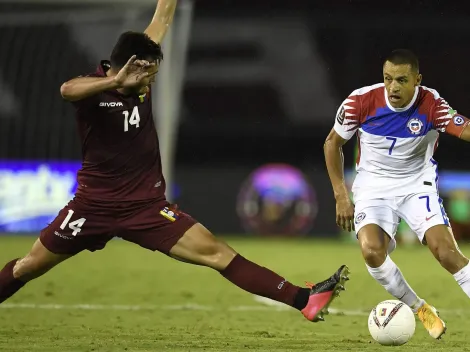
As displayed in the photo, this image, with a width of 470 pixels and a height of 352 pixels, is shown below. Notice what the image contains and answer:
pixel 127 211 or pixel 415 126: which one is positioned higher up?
pixel 415 126

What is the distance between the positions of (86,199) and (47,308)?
8.38 feet

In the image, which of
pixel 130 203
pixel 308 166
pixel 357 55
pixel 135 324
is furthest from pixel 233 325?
pixel 357 55

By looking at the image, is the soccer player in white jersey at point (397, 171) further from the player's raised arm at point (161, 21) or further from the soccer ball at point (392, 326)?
the player's raised arm at point (161, 21)

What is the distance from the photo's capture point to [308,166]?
18953 millimetres

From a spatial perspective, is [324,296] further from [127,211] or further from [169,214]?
[127,211]

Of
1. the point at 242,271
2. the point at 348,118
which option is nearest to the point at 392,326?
the point at 242,271

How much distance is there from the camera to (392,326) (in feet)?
22.3

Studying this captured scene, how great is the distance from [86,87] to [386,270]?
2564 millimetres

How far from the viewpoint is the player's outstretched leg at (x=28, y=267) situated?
691 cm

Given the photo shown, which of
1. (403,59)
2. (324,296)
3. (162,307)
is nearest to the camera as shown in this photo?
(324,296)

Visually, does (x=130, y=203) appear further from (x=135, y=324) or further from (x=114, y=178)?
(x=135, y=324)

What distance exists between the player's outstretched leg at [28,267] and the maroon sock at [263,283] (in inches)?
44.7

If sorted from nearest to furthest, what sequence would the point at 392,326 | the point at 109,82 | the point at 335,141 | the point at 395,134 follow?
1. the point at 109,82
2. the point at 392,326
3. the point at 395,134
4. the point at 335,141

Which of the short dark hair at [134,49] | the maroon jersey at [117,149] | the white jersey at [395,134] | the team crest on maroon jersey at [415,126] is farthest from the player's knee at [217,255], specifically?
the team crest on maroon jersey at [415,126]
